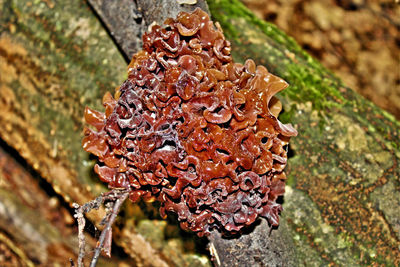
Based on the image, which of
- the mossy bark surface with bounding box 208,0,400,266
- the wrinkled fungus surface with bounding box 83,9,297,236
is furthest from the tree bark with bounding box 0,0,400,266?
the wrinkled fungus surface with bounding box 83,9,297,236

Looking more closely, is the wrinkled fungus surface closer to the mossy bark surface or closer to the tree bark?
the tree bark

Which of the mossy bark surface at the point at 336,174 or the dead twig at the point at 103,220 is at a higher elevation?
the dead twig at the point at 103,220

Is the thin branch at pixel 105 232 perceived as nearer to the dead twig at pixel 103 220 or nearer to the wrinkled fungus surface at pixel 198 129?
the dead twig at pixel 103 220

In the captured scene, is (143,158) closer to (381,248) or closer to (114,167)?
(114,167)

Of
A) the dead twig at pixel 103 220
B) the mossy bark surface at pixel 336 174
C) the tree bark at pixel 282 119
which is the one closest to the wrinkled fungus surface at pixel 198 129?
the dead twig at pixel 103 220

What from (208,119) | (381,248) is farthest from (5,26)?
(381,248)
